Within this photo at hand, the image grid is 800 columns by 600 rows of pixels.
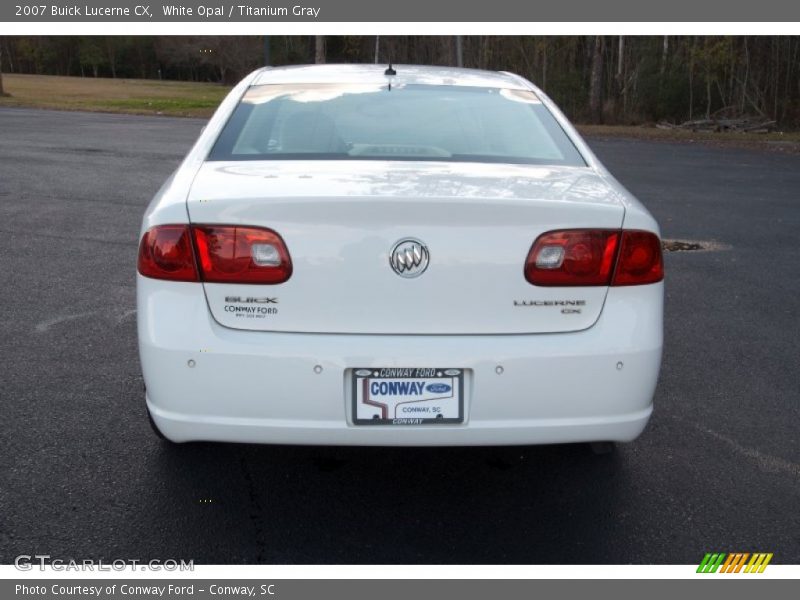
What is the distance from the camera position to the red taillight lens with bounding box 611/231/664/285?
2.87 metres

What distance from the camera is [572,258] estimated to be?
2.81m

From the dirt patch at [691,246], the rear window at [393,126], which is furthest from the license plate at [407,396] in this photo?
the dirt patch at [691,246]

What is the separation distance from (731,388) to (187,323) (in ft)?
9.47

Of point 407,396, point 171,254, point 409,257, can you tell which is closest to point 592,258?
point 409,257

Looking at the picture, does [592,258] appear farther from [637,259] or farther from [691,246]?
[691,246]

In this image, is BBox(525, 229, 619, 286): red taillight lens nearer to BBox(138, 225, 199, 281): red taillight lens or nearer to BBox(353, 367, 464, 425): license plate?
BBox(353, 367, 464, 425): license plate

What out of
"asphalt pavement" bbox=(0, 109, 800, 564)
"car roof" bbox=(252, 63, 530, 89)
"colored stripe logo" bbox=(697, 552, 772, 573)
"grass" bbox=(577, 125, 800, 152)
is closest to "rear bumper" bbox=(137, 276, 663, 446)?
"asphalt pavement" bbox=(0, 109, 800, 564)

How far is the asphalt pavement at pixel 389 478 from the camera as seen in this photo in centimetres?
294

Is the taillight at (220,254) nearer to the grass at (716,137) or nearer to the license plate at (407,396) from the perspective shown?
the license plate at (407,396)

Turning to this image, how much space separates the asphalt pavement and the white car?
1.23 feet

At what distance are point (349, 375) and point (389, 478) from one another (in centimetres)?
82

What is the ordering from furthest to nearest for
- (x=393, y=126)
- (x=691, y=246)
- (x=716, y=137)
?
(x=716, y=137), (x=691, y=246), (x=393, y=126)

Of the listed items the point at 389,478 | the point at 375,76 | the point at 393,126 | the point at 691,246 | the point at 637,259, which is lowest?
the point at 691,246
